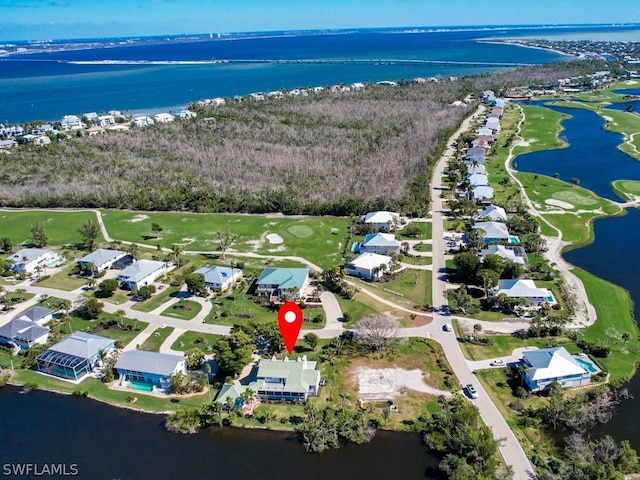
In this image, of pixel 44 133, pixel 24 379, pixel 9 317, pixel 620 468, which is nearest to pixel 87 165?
pixel 44 133

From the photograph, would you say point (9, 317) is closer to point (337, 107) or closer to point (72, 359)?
point (72, 359)

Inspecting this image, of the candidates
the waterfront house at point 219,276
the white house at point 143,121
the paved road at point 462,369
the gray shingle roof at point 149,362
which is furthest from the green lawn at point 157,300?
the white house at point 143,121

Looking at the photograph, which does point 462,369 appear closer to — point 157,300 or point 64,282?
point 157,300

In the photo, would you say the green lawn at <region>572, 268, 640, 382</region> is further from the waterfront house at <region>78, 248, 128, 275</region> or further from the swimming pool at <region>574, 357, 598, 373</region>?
the waterfront house at <region>78, 248, 128, 275</region>

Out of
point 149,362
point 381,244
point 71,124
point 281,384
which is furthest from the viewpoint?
point 71,124

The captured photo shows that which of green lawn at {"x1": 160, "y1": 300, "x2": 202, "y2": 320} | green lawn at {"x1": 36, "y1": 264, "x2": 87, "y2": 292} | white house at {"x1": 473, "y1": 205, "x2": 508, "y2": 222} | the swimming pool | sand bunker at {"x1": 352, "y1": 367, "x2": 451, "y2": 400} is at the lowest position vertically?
sand bunker at {"x1": 352, "y1": 367, "x2": 451, "y2": 400}

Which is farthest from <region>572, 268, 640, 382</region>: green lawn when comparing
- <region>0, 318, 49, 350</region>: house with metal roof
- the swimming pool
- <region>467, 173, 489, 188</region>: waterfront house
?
<region>0, 318, 49, 350</region>: house with metal roof

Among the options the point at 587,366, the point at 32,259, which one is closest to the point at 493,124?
the point at 587,366
